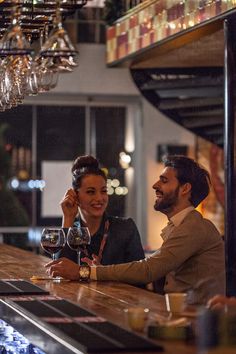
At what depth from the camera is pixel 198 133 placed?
11.8m

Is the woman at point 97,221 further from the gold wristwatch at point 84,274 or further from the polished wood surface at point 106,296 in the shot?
the gold wristwatch at point 84,274

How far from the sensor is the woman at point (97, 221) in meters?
5.89

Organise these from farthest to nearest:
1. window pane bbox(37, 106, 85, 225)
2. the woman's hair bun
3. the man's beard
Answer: window pane bbox(37, 106, 85, 225)
the woman's hair bun
the man's beard

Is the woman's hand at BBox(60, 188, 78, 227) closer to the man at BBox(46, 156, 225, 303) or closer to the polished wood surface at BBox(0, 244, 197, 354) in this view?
the polished wood surface at BBox(0, 244, 197, 354)

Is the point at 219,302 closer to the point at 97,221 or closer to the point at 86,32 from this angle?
the point at 97,221

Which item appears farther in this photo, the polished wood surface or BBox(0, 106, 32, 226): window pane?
BBox(0, 106, 32, 226): window pane

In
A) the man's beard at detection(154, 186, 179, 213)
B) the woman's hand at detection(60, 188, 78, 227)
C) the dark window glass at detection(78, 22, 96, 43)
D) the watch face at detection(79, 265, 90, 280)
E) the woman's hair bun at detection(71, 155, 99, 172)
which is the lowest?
the watch face at detection(79, 265, 90, 280)

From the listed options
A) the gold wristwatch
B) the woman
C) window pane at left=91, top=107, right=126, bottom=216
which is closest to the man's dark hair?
the woman

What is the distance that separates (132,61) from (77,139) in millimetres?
3581

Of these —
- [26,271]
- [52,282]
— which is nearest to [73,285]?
[52,282]

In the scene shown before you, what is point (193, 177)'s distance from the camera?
5.50 meters

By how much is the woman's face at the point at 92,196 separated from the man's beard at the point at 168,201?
61 centimetres

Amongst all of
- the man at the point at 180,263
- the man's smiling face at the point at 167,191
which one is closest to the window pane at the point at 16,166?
the man's smiling face at the point at 167,191

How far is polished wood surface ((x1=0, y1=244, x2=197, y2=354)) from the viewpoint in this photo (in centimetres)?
359
